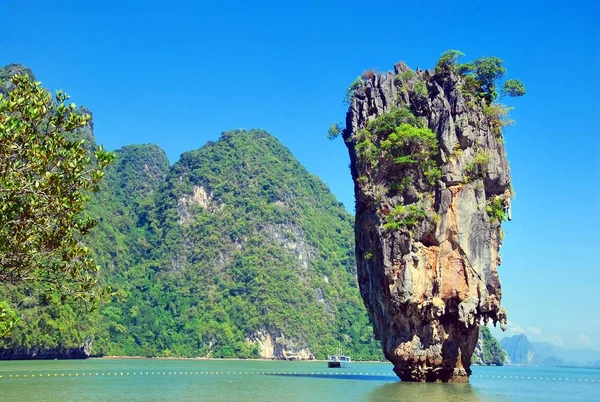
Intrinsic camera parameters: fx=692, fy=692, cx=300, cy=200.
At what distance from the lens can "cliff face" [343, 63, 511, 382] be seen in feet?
99.2

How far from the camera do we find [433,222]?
101 feet

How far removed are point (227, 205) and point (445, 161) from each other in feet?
280

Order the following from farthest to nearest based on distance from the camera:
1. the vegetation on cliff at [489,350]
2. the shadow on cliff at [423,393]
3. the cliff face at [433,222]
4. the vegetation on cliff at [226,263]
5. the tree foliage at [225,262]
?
the vegetation on cliff at [489,350] → the tree foliage at [225,262] → the vegetation on cliff at [226,263] → the cliff face at [433,222] → the shadow on cliff at [423,393]

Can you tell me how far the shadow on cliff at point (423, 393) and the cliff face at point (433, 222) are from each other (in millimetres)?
955

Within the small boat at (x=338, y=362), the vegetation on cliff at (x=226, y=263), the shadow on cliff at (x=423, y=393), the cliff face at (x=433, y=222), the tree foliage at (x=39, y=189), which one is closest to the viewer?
the tree foliage at (x=39, y=189)

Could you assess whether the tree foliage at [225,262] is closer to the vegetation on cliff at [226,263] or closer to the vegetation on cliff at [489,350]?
the vegetation on cliff at [226,263]

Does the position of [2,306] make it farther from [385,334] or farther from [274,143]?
[274,143]

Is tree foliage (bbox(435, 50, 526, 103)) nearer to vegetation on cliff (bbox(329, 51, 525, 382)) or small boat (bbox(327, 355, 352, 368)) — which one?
vegetation on cliff (bbox(329, 51, 525, 382))

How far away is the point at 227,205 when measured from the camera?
114562mm

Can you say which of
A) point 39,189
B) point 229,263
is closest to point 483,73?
point 39,189

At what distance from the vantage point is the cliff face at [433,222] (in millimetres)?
30250

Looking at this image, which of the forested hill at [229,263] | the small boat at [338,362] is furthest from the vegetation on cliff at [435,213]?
the forested hill at [229,263]

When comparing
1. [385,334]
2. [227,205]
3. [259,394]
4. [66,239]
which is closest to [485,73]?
[385,334]

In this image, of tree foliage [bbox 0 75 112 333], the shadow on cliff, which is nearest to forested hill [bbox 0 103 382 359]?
the shadow on cliff
